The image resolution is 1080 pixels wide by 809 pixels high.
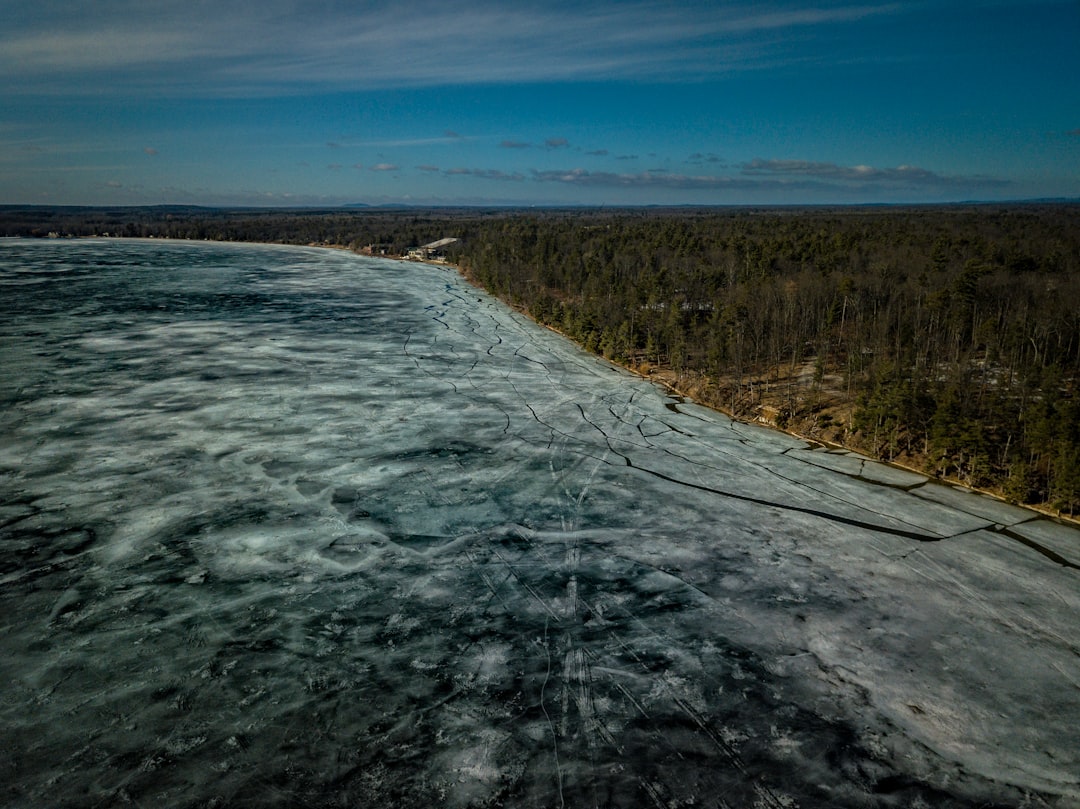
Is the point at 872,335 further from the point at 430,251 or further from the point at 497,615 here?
the point at 430,251

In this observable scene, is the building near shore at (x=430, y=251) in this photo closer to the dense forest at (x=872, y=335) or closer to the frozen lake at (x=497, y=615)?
the dense forest at (x=872, y=335)

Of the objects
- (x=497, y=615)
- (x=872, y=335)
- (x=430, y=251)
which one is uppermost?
(x=430, y=251)

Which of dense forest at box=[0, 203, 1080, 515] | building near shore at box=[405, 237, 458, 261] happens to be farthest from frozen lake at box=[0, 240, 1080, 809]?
building near shore at box=[405, 237, 458, 261]

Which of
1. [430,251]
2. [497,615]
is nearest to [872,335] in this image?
[497,615]

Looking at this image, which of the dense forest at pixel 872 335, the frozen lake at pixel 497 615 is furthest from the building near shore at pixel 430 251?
the frozen lake at pixel 497 615

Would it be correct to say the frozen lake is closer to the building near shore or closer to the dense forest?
the dense forest

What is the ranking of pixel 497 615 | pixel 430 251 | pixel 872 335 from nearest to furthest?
pixel 497 615, pixel 872 335, pixel 430 251

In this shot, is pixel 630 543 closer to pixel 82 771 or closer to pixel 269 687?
pixel 269 687

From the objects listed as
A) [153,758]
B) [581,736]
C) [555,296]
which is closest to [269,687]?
[153,758]
